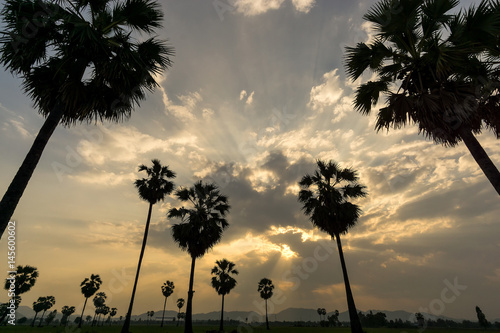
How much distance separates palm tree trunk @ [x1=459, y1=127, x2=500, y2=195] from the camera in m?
6.87

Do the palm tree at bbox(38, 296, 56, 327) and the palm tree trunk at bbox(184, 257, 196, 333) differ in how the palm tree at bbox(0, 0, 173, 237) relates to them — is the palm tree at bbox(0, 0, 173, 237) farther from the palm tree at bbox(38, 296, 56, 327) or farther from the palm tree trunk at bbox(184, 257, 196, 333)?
the palm tree at bbox(38, 296, 56, 327)

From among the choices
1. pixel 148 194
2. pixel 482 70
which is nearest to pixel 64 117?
pixel 482 70

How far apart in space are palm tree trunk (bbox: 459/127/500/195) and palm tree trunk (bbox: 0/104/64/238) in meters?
12.2

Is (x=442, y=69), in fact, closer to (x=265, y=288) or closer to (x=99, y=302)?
(x=265, y=288)

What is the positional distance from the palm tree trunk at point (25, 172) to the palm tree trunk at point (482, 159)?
481 inches

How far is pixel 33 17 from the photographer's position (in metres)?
6.61

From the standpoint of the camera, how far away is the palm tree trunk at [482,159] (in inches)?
271

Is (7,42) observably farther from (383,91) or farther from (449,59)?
(449,59)

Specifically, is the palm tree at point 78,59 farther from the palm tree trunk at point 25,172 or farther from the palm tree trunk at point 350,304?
the palm tree trunk at point 350,304

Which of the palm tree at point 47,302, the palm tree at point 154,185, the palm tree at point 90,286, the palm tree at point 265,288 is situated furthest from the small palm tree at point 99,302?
the palm tree at point 154,185

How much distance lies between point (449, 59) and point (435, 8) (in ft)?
5.33

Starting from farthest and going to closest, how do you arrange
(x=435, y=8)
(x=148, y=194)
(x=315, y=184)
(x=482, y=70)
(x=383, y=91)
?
1. (x=148, y=194)
2. (x=315, y=184)
3. (x=383, y=91)
4. (x=482, y=70)
5. (x=435, y=8)

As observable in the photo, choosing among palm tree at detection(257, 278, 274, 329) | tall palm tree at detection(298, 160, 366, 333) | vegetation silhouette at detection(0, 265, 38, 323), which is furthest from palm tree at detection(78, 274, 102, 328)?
tall palm tree at detection(298, 160, 366, 333)

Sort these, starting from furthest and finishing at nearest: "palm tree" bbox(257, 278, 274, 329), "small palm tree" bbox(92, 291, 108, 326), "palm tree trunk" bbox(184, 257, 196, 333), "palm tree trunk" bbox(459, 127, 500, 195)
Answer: "small palm tree" bbox(92, 291, 108, 326)
"palm tree" bbox(257, 278, 274, 329)
"palm tree trunk" bbox(184, 257, 196, 333)
"palm tree trunk" bbox(459, 127, 500, 195)
